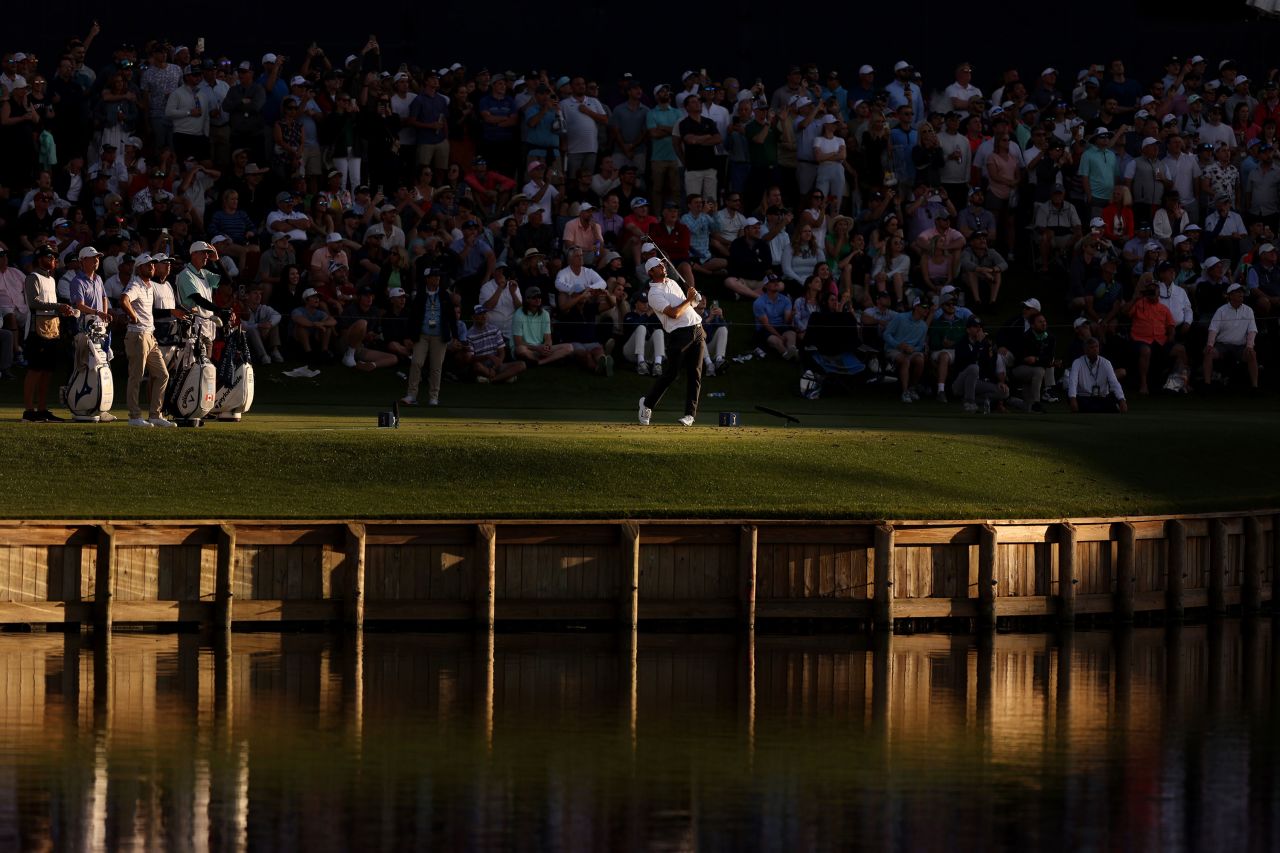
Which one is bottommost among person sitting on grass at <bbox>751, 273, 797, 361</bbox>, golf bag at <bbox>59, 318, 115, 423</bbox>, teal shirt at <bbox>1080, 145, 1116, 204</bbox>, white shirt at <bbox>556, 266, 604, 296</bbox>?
golf bag at <bbox>59, 318, 115, 423</bbox>

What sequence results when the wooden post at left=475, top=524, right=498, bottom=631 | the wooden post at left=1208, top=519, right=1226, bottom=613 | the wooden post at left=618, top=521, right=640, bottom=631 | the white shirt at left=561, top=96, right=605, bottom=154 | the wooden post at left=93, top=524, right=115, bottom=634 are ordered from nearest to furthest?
1. the wooden post at left=93, top=524, right=115, bottom=634
2. the wooden post at left=475, top=524, right=498, bottom=631
3. the wooden post at left=618, top=521, right=640, bottom=631
4. the wooden post at left=1208, top=519, right=1226, bottom=613
5. the white shirt at left=561, top=96, right=605, bottom=154

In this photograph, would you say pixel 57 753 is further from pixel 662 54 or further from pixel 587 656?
pixel 662 54

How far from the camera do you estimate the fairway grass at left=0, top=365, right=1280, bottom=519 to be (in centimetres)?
2292

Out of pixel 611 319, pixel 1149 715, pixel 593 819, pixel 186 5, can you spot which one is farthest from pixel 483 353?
pixel 593 819

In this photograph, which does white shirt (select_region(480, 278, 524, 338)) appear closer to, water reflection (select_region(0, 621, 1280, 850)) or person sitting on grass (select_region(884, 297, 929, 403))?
person sitting on grass (select_region(884, 297, 929, 403))

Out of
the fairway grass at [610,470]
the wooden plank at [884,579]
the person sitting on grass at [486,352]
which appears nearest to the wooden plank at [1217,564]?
the fairway grass at [610,470]

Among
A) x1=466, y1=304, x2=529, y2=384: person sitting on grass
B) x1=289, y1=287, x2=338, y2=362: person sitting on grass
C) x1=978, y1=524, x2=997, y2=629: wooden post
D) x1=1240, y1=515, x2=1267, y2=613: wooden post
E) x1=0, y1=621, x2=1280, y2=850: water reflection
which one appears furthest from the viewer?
x1=466, y1=304, x2=529, y2=384: person sitting on grass

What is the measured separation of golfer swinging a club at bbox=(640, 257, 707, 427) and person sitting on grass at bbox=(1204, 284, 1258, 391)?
1034cm

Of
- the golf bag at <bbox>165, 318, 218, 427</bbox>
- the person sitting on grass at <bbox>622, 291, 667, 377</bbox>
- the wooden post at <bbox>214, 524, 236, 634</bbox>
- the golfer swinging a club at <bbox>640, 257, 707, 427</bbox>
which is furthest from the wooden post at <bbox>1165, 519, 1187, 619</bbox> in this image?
the person sitting on grass at <bbox>622, 291, 667, 377</bbox>

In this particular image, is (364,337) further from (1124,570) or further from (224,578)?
(1124,570)

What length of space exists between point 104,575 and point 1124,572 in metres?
10.5

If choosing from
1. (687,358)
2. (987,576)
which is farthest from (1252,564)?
(687,358)

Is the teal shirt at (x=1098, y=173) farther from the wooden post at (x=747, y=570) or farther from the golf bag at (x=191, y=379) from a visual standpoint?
the golf bag at (x=191, y=379)

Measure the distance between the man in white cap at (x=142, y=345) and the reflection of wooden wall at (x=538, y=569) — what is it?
12.1 ft
